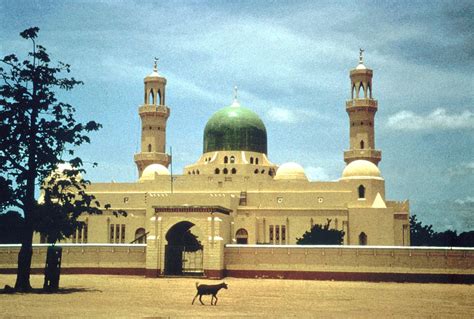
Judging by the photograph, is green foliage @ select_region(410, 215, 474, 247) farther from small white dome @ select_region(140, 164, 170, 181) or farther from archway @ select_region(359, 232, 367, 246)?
small white dome @ select_region(140, 164, 170, 181)

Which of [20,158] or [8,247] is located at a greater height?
[20,158]

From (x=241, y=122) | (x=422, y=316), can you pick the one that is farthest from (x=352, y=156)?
(x=422, y=316)

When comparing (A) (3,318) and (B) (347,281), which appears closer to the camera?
(A) (3,318)

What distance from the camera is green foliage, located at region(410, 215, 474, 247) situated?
203ft

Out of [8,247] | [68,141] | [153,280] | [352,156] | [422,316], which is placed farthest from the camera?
[352,156]

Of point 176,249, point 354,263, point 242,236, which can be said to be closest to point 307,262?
point 354,263

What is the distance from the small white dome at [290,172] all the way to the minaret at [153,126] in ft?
43.2

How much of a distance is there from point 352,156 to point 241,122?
11933 millimetres

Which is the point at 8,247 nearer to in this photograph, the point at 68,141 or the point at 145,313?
the point at 68,141

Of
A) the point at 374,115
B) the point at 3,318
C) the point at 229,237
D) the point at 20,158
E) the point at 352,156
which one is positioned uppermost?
the point at 374,115

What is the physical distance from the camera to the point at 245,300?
21656 millimetres

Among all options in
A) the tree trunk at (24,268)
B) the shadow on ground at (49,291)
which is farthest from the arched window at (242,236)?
the tree trunk at (24,268)

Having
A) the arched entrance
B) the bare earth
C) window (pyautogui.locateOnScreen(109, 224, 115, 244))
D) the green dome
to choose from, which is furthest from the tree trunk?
the green dome

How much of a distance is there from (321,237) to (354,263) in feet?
45.6
